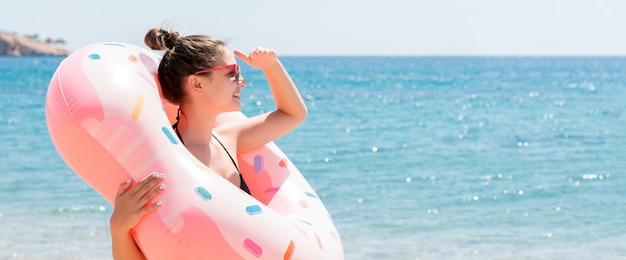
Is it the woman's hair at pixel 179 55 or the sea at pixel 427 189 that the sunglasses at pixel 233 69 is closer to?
the woman's hair at pixel 179 55

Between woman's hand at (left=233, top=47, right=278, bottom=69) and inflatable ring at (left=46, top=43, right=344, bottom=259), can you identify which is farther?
woman's hand at (left=233, top=47, right=278, bottom=69)

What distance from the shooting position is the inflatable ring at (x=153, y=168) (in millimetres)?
2475

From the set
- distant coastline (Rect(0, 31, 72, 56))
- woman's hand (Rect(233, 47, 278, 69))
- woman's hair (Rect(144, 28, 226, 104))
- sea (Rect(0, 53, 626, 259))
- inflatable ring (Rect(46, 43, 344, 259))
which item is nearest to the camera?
inflatable ring (Rect(46, 43, 344, 259))

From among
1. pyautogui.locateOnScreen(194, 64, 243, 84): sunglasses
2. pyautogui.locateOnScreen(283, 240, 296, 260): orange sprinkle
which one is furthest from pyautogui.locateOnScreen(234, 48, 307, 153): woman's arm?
pyautogui.locateOnScreen(283, 240, 296, 260): orange sprinkle

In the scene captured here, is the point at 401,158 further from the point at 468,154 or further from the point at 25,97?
the point at 25,97

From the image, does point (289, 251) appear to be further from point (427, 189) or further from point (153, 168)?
point (427, 189)

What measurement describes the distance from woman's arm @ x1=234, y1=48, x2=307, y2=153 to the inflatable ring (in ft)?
1.25

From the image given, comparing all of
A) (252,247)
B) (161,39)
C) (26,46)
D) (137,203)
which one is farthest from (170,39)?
(26,46)

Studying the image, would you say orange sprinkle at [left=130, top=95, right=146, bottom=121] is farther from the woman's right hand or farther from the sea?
the sea

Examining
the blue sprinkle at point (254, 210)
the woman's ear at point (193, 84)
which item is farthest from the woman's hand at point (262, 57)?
the blue sprinkle at point (254, 210)

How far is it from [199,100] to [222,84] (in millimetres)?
89

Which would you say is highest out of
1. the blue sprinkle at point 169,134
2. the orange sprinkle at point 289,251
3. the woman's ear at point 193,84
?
the woman's ear at point 193,84

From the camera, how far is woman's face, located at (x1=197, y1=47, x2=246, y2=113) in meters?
2.70

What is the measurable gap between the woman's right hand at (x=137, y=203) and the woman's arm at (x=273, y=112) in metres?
0.59
